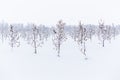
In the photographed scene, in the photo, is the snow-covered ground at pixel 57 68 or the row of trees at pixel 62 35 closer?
the snow-covered ground at pixel 57 68

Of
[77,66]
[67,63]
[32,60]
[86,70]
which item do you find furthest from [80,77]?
[32,60]

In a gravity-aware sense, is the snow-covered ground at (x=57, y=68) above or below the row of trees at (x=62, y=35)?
below

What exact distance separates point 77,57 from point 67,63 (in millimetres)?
6865

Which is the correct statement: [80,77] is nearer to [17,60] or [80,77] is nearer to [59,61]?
[59,61]

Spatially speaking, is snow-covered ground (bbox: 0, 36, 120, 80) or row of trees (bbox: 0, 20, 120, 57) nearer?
snow-covered ground (bbox: 0, 36, 120, 80)

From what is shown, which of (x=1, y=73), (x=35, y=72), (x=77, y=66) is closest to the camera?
(x=1, y=73)

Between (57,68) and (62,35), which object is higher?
(62,35)

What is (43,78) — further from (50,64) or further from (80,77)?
(50,64)

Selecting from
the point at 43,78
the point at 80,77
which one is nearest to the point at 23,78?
the point at 43,78

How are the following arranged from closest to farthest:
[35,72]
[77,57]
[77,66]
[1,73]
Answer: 1. [1,73]
2. [35,72]
3. [77,66]
4. [77,57]

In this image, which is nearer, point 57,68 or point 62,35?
point 57,68

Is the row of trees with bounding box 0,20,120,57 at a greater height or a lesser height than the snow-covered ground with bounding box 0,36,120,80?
greater

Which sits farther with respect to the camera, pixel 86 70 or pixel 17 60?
pixel 17 60

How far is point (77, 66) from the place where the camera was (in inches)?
1804
